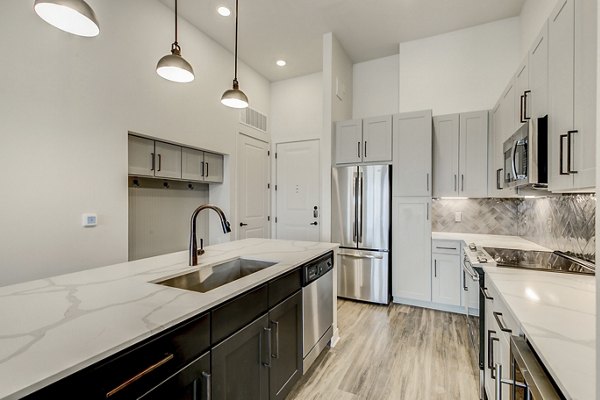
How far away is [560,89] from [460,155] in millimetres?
2090

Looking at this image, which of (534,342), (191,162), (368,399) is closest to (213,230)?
(191,162)

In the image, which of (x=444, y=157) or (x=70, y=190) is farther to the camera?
(x=444, y=157)

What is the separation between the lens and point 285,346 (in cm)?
171

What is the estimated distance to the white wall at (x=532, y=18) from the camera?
2.50 metres

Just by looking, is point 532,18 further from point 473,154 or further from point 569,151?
point 569,151

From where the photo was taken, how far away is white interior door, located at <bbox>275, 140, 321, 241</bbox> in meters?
4.62

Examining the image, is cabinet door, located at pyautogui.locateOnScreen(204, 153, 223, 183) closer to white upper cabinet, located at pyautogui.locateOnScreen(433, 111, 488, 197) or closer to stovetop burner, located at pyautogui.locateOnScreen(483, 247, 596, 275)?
white upper cabinet, located at pyautogui.locateOnScreen(433, 111, 488, 197)

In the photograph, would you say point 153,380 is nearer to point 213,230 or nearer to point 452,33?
point 213,230

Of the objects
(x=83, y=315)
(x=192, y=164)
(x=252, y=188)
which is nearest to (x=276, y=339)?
(x=83, y=315)

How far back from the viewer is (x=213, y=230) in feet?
13.4

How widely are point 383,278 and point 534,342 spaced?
8.83ft

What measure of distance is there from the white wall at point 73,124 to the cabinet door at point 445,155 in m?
3.14

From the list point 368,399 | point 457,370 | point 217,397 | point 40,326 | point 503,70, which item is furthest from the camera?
point 503,70

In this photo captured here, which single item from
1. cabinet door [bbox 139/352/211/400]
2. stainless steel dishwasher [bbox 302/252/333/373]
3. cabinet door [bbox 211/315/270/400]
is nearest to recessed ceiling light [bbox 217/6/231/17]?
stainless steel dishwasher [bbox 302/252/333/373]
